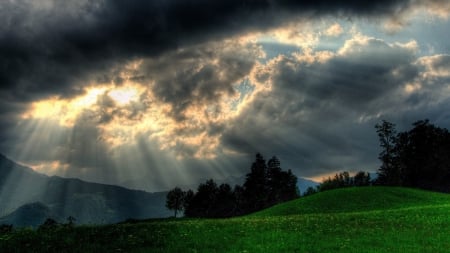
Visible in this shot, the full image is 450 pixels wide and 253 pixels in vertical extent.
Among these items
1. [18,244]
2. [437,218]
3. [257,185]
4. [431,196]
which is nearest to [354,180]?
[257,185]

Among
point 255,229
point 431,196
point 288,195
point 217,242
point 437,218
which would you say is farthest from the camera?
point 288,195

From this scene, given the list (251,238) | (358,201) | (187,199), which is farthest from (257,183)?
(251,238)

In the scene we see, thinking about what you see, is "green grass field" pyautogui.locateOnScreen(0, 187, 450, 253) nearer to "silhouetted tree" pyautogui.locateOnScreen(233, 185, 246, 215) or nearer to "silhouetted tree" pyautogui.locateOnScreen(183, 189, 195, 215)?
"silhouetted tree" pyautogui.locateOnScreen(233, 185, 246, 215)

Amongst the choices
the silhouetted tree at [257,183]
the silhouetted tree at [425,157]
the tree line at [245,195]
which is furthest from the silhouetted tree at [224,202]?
the silhouetted tree at [425,157]

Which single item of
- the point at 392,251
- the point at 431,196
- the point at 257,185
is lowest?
the point at 392,251

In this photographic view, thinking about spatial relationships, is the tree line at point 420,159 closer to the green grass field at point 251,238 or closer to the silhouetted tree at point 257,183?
the silhouetted tree at point 257,183

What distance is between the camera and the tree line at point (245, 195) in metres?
170

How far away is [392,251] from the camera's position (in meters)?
21.9

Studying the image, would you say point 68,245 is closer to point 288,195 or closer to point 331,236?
point 331,236

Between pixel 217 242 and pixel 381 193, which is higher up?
pixel 381 193

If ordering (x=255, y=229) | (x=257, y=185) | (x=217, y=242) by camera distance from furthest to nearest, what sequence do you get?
(x=257, y=185) → (x=255, y=229) → (x=217, y=242)

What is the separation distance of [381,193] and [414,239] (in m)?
56.7

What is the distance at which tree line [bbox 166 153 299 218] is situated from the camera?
170m

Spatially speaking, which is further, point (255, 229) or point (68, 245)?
point (255, 229)
